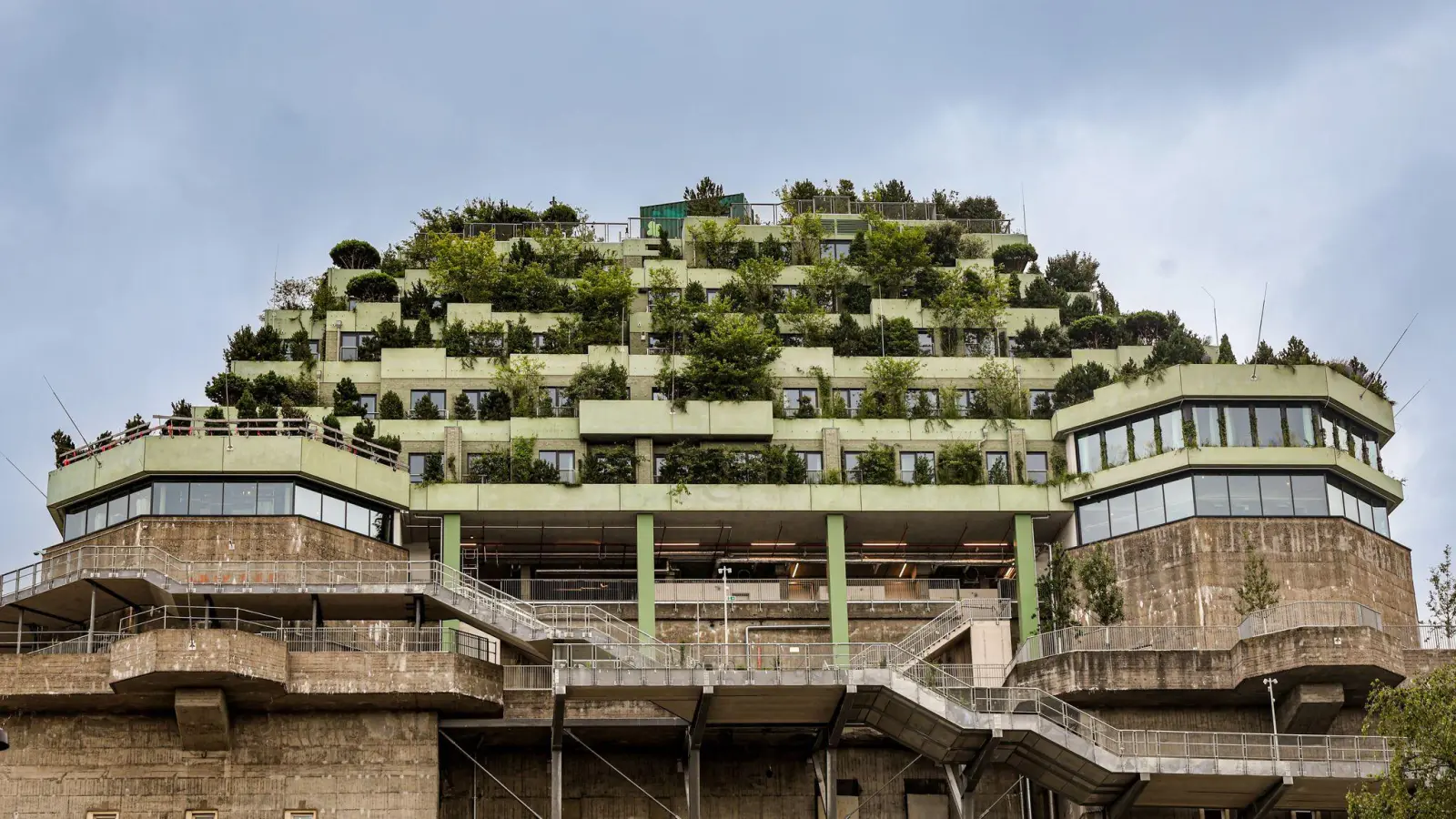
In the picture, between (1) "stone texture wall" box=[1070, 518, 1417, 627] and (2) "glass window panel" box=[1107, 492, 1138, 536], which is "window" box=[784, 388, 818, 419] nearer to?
(2) "glass window panel" box=[1107, 492, 1138, 536]

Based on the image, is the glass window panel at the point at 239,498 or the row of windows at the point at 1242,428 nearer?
the glass window panel at the point at 239,498

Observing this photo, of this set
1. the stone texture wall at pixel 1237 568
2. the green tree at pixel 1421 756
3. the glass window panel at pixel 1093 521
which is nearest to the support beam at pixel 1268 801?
the stone texture wall at pixel 1237 568

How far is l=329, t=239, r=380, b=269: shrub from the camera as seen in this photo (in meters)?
88.5

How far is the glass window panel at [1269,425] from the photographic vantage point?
68.2 metres

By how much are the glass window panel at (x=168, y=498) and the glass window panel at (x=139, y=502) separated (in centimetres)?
19

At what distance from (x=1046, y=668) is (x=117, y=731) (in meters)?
29.6

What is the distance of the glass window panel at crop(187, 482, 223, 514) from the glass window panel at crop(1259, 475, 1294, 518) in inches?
1419

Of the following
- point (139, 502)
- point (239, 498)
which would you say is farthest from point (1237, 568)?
point (139, 502)

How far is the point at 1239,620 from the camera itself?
6481cm

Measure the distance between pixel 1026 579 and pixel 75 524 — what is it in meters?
33.9

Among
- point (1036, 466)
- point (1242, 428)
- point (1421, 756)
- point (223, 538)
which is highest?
point (1036, 466)

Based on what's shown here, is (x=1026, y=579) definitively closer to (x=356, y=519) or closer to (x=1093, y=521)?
(x=1093, y=521)

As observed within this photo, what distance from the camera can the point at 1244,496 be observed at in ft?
221

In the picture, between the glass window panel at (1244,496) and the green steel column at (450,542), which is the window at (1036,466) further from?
the green steel column at (450,542)
